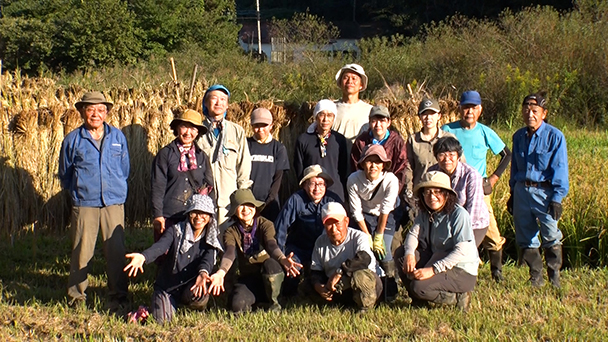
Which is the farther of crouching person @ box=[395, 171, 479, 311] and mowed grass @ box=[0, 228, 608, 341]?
crouching person @ box=[395, 171, 479, 311]

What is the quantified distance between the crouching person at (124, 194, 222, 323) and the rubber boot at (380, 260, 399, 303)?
1.52 metres

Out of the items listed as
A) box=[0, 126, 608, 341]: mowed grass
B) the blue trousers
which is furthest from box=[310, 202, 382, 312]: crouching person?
the blue trousers

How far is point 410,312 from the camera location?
217 inches

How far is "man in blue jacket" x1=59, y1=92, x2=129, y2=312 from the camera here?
6.08m

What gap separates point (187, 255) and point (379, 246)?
174cm

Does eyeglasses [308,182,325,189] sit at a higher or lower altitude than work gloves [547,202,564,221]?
higher

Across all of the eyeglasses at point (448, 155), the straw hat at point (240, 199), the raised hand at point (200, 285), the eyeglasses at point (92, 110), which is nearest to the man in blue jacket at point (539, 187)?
the eyeglasses at point (448, 155)

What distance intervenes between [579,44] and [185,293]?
16255 mm

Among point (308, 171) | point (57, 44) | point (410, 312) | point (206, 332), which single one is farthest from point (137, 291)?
point (57, 44)

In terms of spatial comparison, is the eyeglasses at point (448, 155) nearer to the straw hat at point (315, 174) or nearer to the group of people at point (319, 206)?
the group of people at point (319, 206)

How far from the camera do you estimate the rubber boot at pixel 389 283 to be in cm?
599

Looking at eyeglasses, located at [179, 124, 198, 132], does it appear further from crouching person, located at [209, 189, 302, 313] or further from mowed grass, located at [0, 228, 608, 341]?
mowed grass, located at [0, 228, 608, 341]

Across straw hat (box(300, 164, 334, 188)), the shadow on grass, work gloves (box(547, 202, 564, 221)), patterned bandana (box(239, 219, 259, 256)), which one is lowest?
the shadow on grass

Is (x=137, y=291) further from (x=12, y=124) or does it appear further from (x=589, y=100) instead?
(x=589, y=100)
